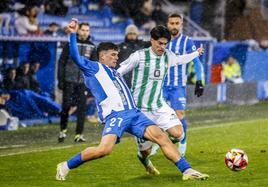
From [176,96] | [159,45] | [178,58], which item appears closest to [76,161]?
[159,45]

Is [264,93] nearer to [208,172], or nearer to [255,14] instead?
[255,14]

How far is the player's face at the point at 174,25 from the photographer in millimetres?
12205

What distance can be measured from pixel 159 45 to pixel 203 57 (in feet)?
42.6

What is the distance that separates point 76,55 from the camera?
9.71 meters

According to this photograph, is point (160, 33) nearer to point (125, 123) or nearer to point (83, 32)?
point (125, 123)

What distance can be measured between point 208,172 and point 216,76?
1354 centimetres

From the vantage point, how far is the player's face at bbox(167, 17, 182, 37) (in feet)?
40.0

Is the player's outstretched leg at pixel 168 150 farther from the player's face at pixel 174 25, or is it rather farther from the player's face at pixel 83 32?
the player's face at pixel 83 32

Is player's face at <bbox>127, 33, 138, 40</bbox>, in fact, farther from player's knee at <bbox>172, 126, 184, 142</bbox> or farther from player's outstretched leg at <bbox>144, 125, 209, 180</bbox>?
player's outstretched leg at <bbox>144, 125, 209, 180</bbox>

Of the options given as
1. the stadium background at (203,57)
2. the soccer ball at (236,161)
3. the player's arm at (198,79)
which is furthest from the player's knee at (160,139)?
the player's arm at (198,79)

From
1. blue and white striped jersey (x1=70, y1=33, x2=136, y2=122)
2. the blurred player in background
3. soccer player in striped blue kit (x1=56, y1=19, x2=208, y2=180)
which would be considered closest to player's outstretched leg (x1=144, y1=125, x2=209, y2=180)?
soccer player in striped blue kit (x1=56, y1=19, x2=208, y2=180)

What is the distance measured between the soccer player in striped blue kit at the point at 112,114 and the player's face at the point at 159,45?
31.4 inches

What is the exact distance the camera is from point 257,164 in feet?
38.0

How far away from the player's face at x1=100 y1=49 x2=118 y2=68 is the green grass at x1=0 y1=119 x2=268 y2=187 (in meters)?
1.43
